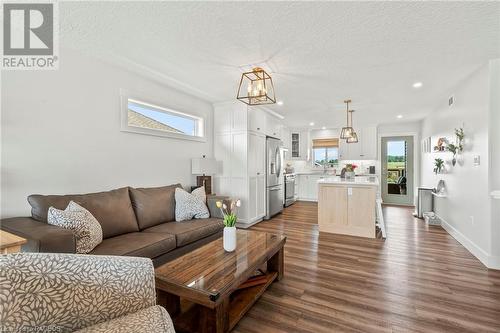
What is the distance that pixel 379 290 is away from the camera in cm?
227

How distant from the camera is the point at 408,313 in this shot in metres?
1.93

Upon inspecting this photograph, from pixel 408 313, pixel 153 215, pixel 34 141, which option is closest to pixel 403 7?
pixel 408 313

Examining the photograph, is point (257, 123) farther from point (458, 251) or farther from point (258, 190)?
point (458, 251)

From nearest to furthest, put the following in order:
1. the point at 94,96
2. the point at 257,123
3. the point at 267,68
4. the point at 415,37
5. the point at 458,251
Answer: the point at 415,37
the point at 94,96
the point at 267,68
the point at 458,251
the point at 257,123

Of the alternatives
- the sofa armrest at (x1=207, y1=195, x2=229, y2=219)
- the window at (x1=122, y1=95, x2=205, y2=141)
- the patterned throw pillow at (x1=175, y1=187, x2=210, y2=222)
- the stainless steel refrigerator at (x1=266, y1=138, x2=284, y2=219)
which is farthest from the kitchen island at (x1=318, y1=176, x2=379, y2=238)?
the window at (x1=122, y1=95, x2=205, y2=141)

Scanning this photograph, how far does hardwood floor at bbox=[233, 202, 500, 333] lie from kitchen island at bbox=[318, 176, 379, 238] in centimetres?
33

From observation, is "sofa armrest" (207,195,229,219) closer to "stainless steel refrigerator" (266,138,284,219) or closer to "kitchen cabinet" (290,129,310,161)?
"stainless steel refrigerator" (266,138,284,219)

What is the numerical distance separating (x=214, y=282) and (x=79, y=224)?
4.38 feet

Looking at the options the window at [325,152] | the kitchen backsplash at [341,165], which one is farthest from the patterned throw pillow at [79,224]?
the window at [325,152]

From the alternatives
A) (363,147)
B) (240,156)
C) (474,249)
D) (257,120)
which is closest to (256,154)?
(240,156)

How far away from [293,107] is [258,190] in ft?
6.65

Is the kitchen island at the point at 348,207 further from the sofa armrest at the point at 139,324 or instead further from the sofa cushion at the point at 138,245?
the sofa armrest at the point at 139,324

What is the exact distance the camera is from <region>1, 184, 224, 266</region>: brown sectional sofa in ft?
5.76

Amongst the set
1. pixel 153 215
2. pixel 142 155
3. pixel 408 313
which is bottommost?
pixel 408 313
